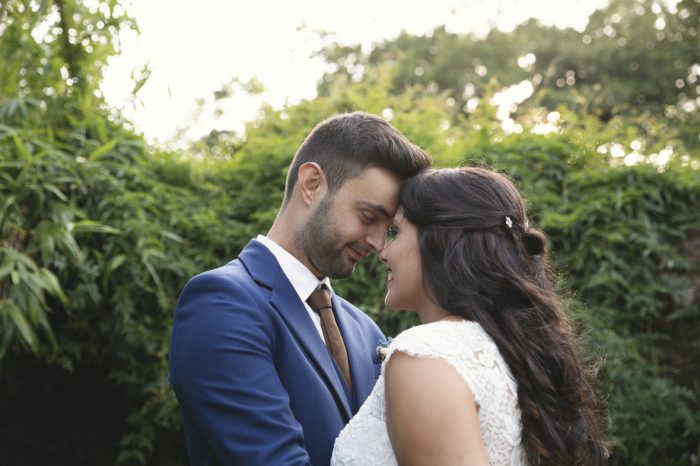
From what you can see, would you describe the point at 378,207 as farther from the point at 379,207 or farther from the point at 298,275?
the point at 298,275

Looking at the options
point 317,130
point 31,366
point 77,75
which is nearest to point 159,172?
point 77,75

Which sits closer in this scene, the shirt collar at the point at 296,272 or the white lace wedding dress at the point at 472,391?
the white lace wedding dress at the point at 472,391

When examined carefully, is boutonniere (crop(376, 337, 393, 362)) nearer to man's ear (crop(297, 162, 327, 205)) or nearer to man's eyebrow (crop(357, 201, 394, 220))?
man's eyebrow (crop(357, 201, 394, 220))

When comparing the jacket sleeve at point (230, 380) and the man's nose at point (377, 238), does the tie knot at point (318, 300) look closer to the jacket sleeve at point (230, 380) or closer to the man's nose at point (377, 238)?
the man's nose at point (377, 238)

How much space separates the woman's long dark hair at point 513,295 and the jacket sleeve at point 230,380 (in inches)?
21.6

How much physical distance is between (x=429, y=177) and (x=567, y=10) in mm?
15417

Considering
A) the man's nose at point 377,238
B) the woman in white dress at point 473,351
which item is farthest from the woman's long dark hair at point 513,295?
the man's nose at point 377,238

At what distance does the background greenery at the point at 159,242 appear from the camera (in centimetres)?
434

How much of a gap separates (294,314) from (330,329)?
231 mm

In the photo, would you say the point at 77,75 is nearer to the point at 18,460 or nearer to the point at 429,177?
the point at 18,460

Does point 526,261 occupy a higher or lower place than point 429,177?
lower

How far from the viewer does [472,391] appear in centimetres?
193

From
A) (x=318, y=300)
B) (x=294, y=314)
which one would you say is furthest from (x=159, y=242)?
(x=294, y=314)

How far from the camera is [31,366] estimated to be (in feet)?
16.0
